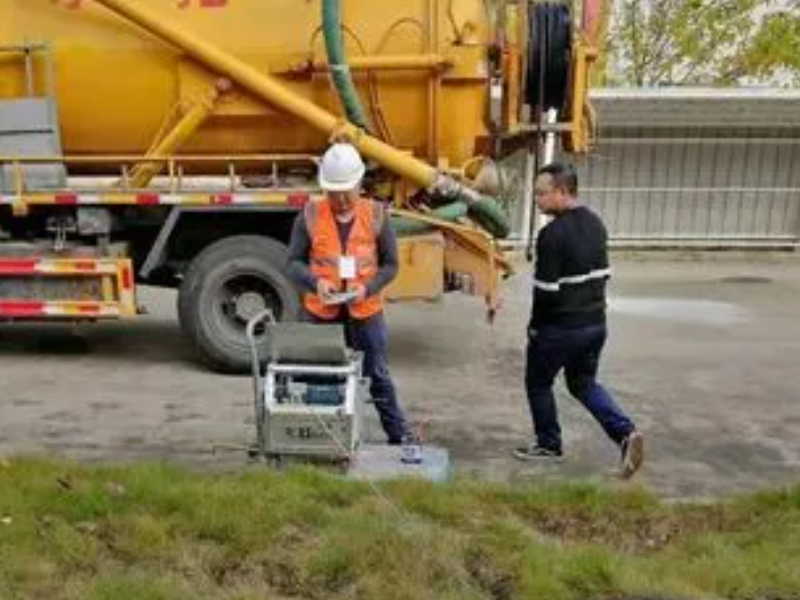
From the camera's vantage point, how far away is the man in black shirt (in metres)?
6.19

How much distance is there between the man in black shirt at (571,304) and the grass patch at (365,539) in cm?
85

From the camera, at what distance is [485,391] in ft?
27.2

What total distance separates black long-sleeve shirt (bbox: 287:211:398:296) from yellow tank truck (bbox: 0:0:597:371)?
2421mm

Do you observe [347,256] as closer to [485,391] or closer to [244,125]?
[485,391]

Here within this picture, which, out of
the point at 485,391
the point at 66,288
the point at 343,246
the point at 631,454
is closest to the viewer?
the point at 343,246

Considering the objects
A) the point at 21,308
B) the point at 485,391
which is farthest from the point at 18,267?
the point at 485,391

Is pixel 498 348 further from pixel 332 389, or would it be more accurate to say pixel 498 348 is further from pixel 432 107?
pixel 332 389

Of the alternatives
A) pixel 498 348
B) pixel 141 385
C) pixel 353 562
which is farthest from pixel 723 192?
pixel 353 562

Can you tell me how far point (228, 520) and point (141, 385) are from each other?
368 centimetres

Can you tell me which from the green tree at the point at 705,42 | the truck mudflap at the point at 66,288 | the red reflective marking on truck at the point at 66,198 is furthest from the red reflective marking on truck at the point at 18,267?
the green tree at the point at 705,42

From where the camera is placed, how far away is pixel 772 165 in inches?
602

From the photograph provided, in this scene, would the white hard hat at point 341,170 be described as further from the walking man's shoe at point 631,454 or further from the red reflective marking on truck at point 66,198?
the red reflective marking on truck at point 66,198

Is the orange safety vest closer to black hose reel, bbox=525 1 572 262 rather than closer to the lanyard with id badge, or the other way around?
the lanyard with id badge

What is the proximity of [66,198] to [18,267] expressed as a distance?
0.61m
